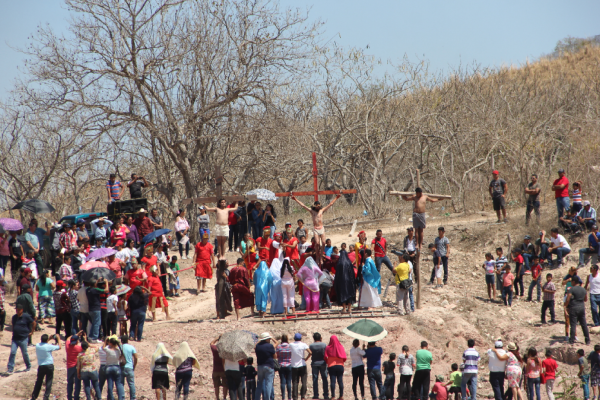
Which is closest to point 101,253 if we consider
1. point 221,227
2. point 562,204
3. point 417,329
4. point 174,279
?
point 174,279

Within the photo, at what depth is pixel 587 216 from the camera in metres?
19.1

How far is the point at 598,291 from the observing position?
48.3ft

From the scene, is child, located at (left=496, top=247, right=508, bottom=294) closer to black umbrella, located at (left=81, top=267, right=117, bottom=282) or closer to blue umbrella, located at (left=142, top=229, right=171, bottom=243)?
blue umbrella, located at (left=142, top=229, right=171, bottom=243)

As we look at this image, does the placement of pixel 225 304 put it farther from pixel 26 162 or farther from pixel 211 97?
pixel 26 162

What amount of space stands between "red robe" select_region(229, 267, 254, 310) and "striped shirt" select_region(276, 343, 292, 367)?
348 cm

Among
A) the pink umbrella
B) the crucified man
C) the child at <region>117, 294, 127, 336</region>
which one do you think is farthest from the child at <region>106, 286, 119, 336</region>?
the crucified man

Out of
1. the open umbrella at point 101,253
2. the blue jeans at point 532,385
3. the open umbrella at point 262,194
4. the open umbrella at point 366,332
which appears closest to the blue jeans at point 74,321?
the open umbrella at point 101,253

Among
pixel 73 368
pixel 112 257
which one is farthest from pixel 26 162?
pixel 73 368

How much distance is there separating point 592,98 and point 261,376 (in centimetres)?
2640

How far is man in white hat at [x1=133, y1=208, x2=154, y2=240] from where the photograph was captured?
1769cm

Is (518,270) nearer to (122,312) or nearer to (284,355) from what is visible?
(284,355)

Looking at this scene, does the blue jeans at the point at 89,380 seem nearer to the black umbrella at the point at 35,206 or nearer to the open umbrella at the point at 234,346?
the open umbrella at the point at 234,346

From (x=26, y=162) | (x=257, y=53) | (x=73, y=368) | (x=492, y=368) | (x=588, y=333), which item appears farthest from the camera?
(x=26, y=162)

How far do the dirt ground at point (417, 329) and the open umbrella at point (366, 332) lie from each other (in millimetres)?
1621
